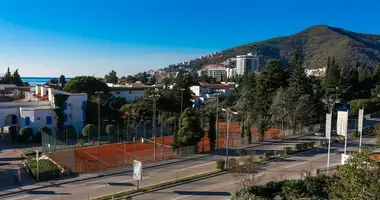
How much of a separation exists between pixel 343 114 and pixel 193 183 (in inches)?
498

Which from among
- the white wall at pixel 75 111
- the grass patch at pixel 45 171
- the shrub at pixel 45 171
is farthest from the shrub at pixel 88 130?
the shrub at pixel 45 171

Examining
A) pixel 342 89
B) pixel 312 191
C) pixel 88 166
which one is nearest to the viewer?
pixel 312 191

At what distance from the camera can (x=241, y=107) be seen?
4884 centimetres

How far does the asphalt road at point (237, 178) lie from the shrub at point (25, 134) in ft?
85.4

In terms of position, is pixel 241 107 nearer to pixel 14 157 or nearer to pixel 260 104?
pixel 260 104

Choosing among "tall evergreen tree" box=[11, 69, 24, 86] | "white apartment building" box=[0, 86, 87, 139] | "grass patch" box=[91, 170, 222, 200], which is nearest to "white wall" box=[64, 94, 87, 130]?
"white apartment building" box=[0, 86, 87, 139]

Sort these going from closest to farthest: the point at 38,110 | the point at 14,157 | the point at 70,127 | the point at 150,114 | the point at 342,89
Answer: the point at 14,157
the point at 38,110
the point at 70,127
the point at 150,114
the point at 342,89

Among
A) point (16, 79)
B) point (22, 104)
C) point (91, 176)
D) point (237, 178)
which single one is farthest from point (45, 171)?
point (16, 79)

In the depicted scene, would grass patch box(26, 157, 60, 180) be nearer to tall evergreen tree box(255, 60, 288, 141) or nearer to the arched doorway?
the arched doorway

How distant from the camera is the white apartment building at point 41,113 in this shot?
141 ft

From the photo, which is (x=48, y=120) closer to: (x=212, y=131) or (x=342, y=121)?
(x=212, y=131)

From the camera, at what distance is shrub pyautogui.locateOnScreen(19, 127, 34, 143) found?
39.7 meters

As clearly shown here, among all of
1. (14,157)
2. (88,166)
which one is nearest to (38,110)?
(14,157)

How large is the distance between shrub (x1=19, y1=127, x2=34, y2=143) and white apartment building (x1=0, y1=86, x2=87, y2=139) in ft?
10.1
